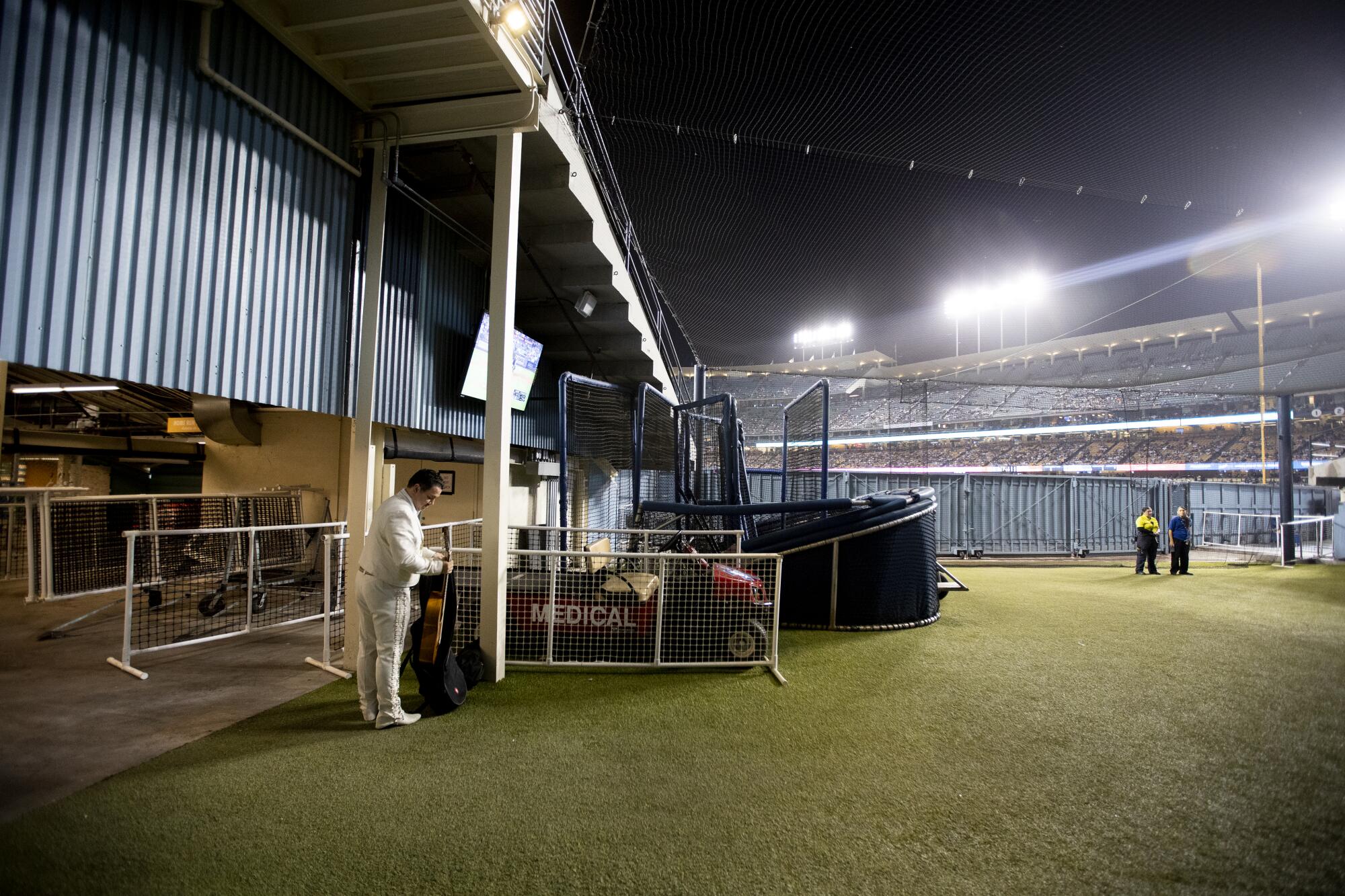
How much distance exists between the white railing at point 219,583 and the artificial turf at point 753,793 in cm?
236

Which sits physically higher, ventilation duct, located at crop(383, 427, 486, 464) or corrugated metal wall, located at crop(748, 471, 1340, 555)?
ventilation duct, located at crop(383, 427, 486, 464)

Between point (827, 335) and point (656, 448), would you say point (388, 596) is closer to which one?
point (656, 448)

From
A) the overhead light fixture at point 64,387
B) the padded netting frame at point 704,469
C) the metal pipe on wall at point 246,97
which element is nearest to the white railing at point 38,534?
the overhead light fixture at point 64,387

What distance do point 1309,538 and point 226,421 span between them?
93.7ft

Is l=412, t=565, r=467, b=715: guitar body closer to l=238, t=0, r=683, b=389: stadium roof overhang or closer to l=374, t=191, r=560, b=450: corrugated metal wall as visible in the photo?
l=374, t=191, r=560, b=450: corrugated metal wall

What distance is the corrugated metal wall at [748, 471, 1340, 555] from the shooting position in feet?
47.7

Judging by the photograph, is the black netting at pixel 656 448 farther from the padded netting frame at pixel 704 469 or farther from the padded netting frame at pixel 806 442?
the padded netting frame at pixel 806 442

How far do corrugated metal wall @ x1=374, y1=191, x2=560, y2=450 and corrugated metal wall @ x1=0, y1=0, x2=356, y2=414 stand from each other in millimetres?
711

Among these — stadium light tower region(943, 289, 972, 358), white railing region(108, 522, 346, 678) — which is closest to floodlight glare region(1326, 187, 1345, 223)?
stadium light tower region(943, 289, 972, 358)

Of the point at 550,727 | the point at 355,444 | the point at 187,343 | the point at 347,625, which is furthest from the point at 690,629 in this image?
the point at 187,343

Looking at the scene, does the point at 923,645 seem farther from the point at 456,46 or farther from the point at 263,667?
the point at 456,46

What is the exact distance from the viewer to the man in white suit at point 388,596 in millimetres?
3402

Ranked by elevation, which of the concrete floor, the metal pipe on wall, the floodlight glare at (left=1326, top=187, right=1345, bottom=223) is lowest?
the concrete floor

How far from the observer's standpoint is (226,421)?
7594mm
